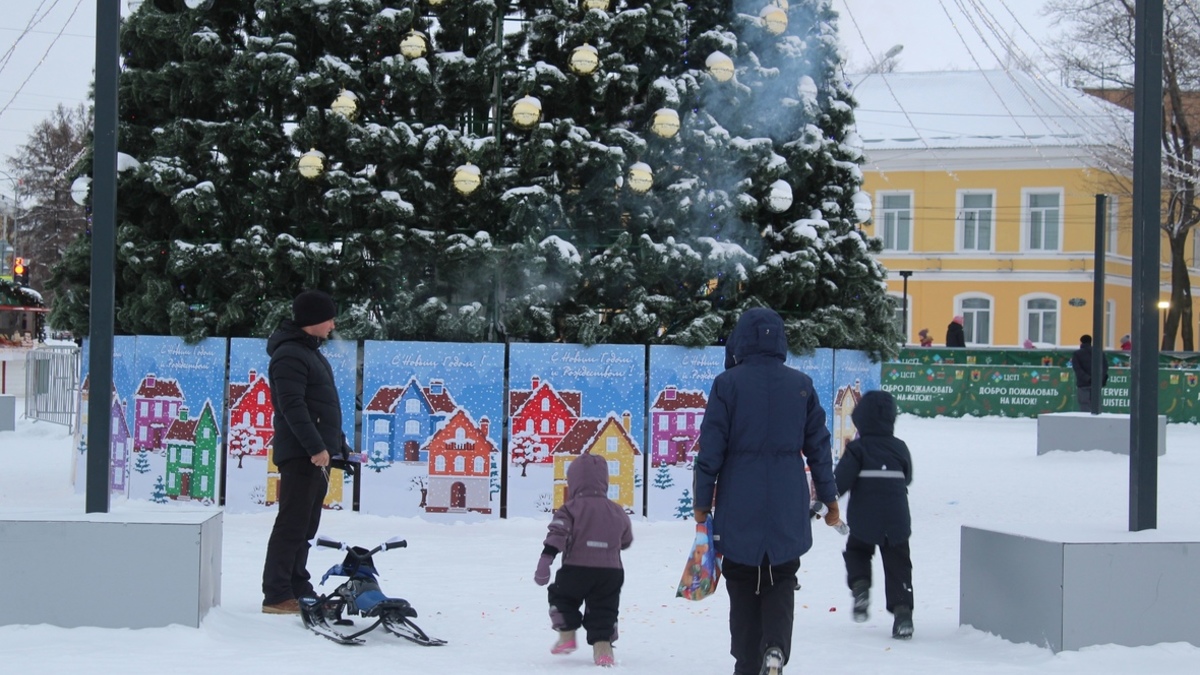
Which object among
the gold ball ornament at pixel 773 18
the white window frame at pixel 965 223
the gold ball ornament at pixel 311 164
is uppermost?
the white window frame at pixel 965 223

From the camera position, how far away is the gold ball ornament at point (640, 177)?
12883 millimetres

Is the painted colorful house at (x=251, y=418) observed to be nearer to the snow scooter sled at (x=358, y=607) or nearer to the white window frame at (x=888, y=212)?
the snow scooter sled at (x=358, y=607)

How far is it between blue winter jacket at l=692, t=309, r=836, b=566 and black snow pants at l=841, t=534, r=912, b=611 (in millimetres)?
1798

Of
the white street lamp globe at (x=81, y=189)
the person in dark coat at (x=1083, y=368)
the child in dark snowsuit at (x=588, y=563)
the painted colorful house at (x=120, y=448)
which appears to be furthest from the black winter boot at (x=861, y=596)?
the person in dark coat at (x=1083, y=368)

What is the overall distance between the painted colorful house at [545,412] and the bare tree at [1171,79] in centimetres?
2529

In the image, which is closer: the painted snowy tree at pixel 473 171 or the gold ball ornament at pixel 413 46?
the painted snowy tree at pixel 473 171

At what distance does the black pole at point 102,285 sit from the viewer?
759 cm

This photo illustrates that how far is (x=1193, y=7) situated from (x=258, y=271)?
26888 millimetres

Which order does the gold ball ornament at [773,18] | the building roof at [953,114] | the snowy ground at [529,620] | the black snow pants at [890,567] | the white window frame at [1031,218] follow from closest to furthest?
the snowy ground at [529,620] → the black snow pants at [890,567] → the gold ball ornament at [773,18] → the building roof at [953,114] → the white window frame at [1031,218]

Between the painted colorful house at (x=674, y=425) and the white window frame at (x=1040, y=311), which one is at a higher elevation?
the white window frame at (x=1040, y=311)

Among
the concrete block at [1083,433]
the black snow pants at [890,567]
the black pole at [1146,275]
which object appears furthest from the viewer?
the concrete block at [1083,433]

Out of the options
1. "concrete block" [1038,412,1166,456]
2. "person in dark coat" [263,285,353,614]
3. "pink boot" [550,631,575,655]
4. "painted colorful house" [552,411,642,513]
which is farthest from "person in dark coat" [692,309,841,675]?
"concrete block" [1038,412,1166,456]

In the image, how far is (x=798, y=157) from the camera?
1366 centimetres

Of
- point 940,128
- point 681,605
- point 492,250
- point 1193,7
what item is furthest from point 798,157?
point 940,128
